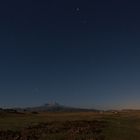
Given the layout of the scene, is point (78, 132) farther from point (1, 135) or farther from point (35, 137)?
point (1, 135)

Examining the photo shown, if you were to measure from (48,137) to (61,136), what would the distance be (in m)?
1.65

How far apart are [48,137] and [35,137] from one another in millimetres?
1429

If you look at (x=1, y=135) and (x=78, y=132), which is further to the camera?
(x=78, y=132)

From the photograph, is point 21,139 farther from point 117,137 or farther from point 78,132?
point 117,137

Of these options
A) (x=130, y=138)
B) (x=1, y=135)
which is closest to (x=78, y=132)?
(x=130, y=138)

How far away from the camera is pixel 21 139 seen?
112ft

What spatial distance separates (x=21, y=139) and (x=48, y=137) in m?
3.21

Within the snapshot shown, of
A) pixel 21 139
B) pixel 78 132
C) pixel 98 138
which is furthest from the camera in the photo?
pixel 78 132

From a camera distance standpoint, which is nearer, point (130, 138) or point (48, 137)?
point (48, 137)

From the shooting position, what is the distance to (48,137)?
3594 centimetres

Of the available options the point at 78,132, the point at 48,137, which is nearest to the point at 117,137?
the point at 78,132

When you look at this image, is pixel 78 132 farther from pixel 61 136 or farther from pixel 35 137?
pixel 35 137

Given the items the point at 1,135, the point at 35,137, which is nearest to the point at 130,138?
the point at 35,137

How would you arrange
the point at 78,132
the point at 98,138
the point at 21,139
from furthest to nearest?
1. the point at 78,132
2. the point at 98,138
3. the point at 21,139
